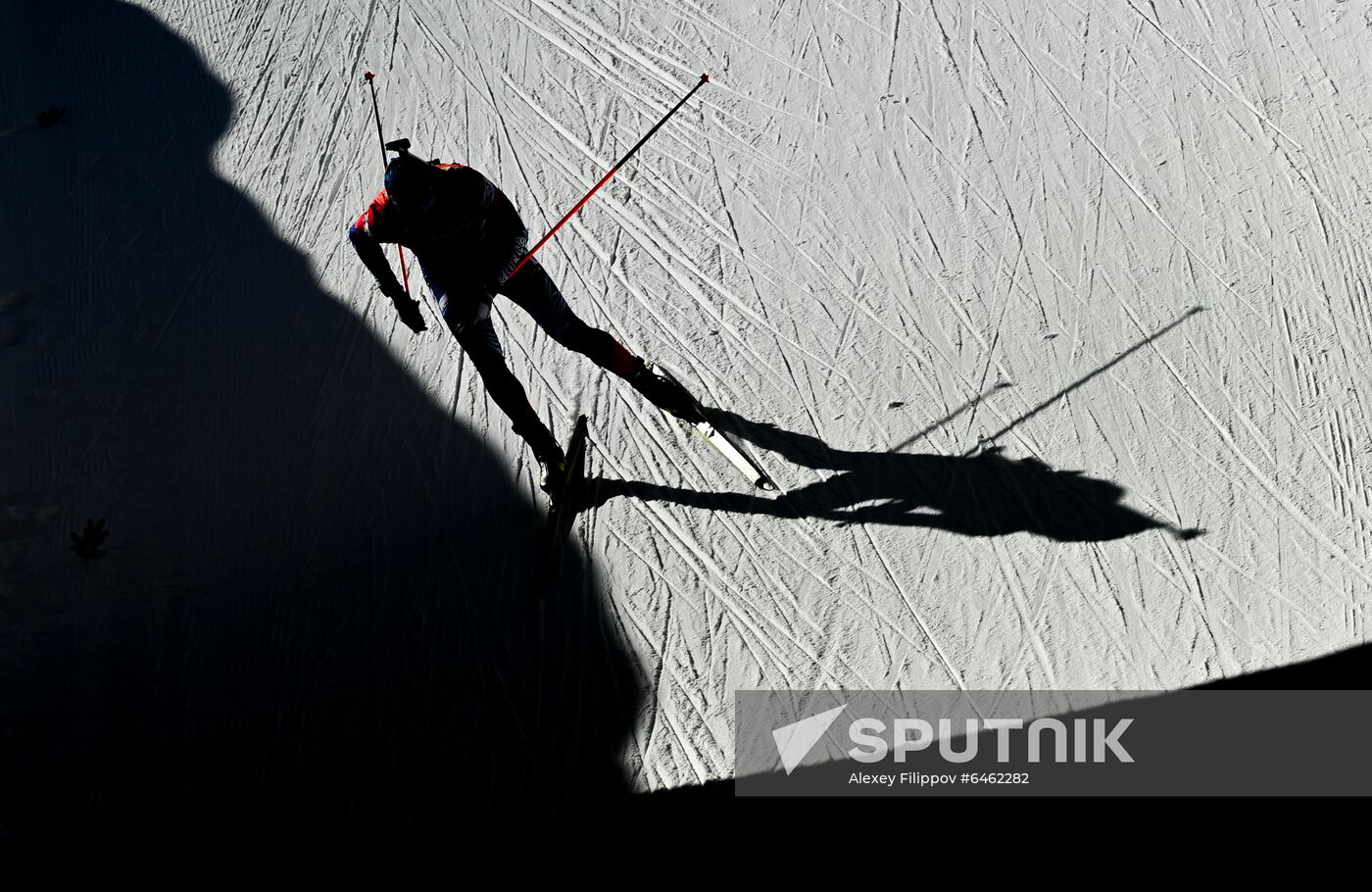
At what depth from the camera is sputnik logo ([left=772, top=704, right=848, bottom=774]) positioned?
470 cm

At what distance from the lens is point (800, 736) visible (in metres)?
4.77

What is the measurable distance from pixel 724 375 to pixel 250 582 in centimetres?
275

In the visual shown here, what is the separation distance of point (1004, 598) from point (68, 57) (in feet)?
29.2

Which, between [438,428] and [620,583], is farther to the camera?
[438,428]

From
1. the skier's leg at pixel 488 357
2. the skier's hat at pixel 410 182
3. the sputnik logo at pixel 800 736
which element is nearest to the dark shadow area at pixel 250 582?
the skier's leg at pixel 488 357

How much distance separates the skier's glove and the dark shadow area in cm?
79

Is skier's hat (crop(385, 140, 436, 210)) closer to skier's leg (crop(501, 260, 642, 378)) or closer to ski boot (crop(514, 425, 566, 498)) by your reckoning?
skier's leg (crop(501, 260, 642, 378))

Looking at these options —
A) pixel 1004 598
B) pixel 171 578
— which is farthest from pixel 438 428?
pixel 1004 598

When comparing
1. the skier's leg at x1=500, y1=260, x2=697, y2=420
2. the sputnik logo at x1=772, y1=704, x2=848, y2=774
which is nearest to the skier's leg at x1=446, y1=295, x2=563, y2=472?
the skier's leg at x1=500, y1=260, x2=697, y2=420

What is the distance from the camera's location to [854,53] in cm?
812

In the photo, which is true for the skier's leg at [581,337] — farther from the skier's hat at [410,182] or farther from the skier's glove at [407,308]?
the skier's hat at [410,182]

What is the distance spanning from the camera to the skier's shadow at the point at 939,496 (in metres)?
5.37

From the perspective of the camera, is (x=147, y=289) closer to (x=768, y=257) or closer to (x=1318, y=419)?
(x=768, y=257)

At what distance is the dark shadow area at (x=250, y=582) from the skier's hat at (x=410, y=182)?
1.70 meters
